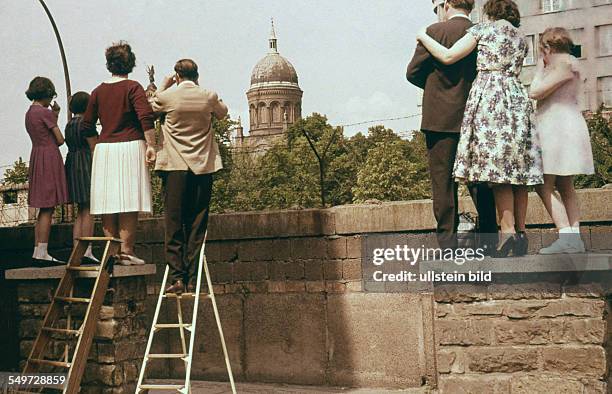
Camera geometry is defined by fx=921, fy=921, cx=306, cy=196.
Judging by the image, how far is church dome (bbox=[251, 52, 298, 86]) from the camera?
134750mm

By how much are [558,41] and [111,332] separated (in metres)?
4.34

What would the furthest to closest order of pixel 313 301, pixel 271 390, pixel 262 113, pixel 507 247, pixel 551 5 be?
1. pixel 262 113
2. pixel 551 5
3. pixel 313 301
4. pixel 271 390
5. pixel 507 247

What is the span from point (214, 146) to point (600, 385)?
145 inches

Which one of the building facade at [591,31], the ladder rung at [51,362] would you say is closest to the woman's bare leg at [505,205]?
the ladder rung at [51,362]

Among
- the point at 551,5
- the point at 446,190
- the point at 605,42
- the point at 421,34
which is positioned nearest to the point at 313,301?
the point at 446,190

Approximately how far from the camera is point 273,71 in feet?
443

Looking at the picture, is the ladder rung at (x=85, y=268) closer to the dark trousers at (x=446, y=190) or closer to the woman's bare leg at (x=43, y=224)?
the woman's bare leg at (x=43, y=224)

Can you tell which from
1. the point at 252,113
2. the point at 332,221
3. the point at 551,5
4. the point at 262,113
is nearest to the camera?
the point at 332,221

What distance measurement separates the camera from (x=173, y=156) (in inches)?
304

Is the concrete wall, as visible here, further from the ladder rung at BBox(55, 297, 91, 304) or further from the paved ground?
the ladder rung at BBox(55, 297, 91, 304)

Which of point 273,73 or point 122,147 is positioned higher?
point 273,73

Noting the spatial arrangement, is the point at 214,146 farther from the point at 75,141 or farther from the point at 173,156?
the point at 75,141

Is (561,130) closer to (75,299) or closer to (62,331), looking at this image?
(75,299)

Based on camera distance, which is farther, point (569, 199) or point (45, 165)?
point (45, 165)
